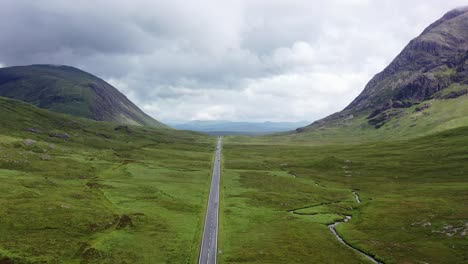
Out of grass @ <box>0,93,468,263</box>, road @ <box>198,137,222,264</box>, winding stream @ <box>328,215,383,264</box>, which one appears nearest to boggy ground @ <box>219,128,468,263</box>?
grass @ <box>0,93,468,263</box>

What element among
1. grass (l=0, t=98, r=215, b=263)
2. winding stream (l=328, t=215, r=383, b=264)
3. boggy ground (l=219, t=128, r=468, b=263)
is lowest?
winding stream (l=328, t=215, r=383, b=264)

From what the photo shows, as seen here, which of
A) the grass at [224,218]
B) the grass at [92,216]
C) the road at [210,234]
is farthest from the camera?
the grass at [224,218]

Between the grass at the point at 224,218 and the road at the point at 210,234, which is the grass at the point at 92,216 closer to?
the grass at the point at 224,218

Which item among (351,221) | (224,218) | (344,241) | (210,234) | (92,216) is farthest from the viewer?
(351,221)

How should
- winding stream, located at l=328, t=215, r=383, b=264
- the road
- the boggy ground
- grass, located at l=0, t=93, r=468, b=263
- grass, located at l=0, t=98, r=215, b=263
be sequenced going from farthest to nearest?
1. the boggy ground
2. winding stream, located at l=328, t=215, r=383, b=264
3. grass, located at l=0, t=93, r=468, b=263
4. the road
5. grass, located at l=0, t=98, r=215, b=263

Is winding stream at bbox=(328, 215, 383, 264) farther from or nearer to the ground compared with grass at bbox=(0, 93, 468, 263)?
nearer to the ground

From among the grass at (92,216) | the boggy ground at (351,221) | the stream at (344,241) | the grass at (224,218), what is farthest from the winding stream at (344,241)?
the grass at (92,216)

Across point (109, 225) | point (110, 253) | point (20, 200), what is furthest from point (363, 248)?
point (20, 200)

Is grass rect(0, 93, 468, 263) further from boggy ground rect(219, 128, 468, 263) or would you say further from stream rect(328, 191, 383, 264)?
stream rect(328, 191, 383, 264)

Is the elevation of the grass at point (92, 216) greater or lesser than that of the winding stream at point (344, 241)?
greater

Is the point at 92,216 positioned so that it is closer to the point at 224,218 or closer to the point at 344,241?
the point at 224,218

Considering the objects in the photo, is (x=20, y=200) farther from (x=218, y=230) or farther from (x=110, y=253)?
(x=218, y=230)

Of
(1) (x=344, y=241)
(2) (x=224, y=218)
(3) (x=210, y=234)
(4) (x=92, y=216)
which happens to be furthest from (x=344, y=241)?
(4) (x=92, y=216)

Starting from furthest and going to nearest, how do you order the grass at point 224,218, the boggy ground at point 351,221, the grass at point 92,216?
the boggy ground at point 351,221
the grass at point 224,218
the grass at point 92,216
